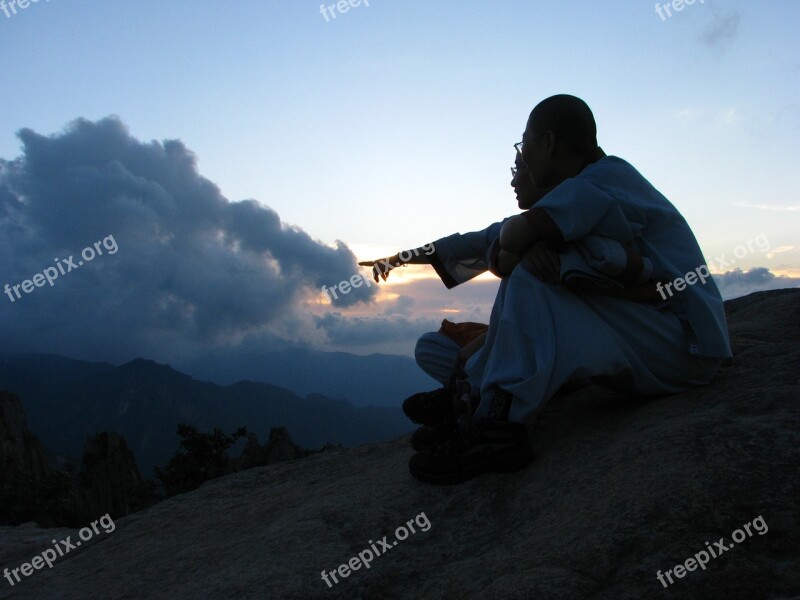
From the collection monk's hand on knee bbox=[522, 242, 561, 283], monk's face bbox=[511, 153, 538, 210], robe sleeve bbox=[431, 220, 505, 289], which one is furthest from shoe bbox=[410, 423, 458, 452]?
monk's face bbox=[511, 153, 538, 210]

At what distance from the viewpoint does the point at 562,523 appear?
263 cm

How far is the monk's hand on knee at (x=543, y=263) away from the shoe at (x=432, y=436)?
0.98m

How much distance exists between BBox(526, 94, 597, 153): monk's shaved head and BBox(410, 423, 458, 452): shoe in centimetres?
178

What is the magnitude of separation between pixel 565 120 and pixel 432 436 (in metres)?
1.97

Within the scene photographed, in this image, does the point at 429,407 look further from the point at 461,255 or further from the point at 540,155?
the point at 540,155

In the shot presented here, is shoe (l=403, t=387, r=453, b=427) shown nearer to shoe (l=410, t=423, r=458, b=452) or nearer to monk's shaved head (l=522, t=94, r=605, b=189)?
shoe (l=410, t=423, r=458, b=452)

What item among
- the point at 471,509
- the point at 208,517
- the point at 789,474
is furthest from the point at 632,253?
the point at 208,517

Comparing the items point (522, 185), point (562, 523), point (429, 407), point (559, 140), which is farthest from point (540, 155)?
point (562, 523)

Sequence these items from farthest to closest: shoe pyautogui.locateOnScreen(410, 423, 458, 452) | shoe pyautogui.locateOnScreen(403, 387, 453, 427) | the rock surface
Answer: shoe pyautogui.locateOnScreen(403, 387, 453, 427) < shoe pyautogui.locateOnScreen(410, 423, 458, 452) < the rock surface

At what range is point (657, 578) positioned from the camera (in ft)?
7.16

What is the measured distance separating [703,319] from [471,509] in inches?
63.4

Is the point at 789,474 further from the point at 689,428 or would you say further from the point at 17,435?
the point at 17,435

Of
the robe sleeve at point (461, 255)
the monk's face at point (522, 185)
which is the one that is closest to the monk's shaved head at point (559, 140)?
the monk's face at point (522, 185)

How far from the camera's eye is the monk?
10.7 ft
